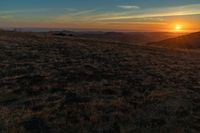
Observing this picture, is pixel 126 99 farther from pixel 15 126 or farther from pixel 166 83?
pixel 15 126

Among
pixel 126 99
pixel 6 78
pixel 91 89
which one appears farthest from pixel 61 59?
pixel 126 99

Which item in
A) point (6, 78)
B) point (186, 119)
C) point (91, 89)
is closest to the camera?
point (186, 119)

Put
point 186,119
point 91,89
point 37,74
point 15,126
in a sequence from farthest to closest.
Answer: point 37,74 → point 91,89 → point 186,119 → point 15,126

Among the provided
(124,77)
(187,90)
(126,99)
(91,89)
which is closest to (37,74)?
(91,89)

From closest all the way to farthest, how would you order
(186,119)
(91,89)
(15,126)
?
1. (15,126)
2. (186,119)
3. (91,89)

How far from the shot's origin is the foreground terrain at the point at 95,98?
8633 millimetres

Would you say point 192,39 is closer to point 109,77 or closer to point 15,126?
point 109,77

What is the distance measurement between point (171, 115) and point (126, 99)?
226cm

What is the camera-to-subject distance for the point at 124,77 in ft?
50.7

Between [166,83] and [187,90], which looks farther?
[166,83]

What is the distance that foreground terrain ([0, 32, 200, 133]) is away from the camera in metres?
8.63

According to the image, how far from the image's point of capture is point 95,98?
1141cm

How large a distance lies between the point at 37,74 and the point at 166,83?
7.40 m

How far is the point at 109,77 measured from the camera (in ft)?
50.3
